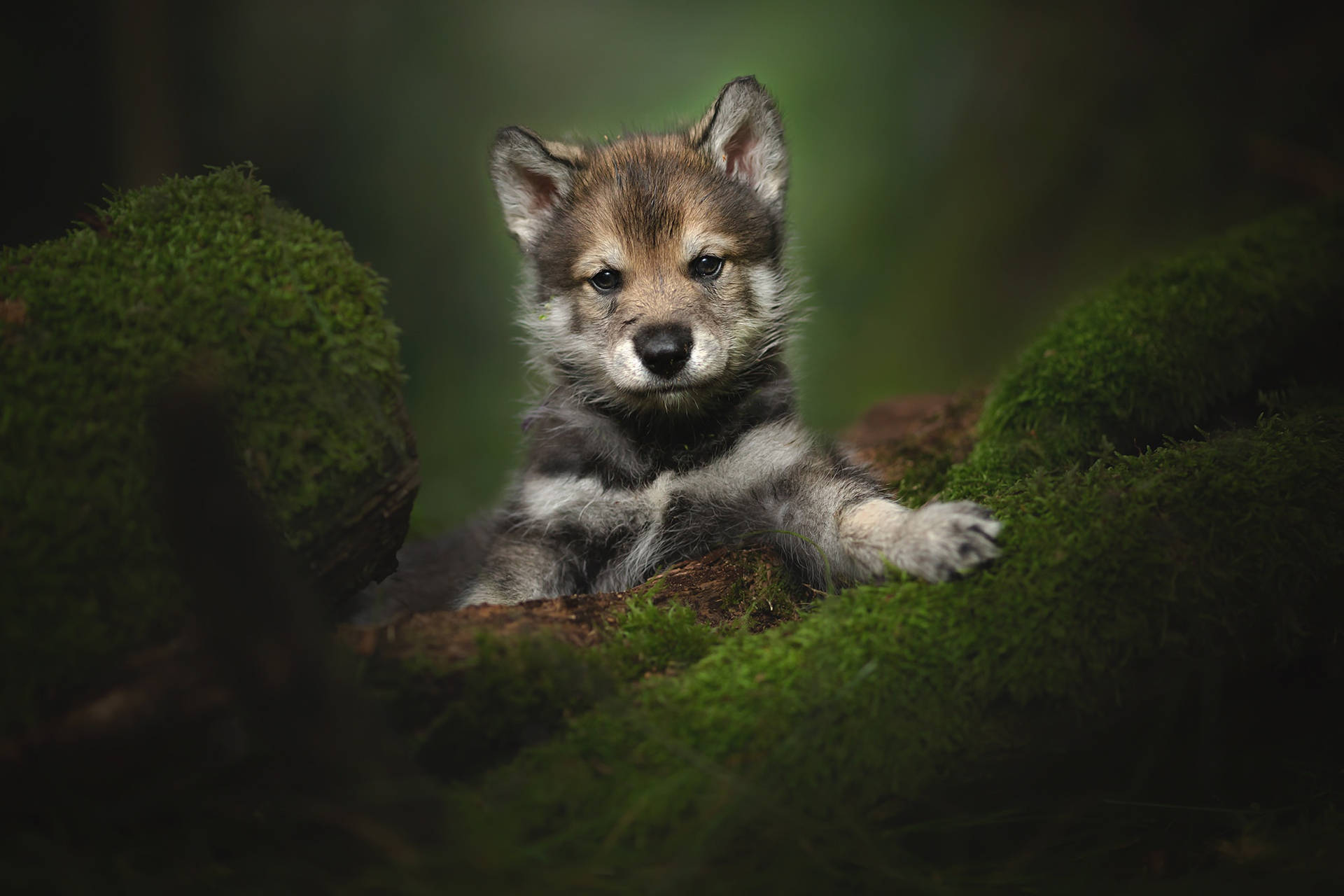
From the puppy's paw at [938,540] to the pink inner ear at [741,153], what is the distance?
74.4 inches

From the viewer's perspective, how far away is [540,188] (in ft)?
11.7

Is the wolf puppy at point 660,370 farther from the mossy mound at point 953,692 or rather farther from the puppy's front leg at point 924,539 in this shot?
the mossy mound at point 953,692

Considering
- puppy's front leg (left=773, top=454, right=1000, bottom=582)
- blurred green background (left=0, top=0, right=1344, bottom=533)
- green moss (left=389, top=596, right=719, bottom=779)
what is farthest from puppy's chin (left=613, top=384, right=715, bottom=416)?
blurred green background (left=0, top=0, right=1344, bottom=533)

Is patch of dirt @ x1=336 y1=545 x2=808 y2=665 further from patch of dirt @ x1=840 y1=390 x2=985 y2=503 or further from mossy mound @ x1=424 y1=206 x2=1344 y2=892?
patch of dirt @ x1=840 y1=390 x2=985 y2=503

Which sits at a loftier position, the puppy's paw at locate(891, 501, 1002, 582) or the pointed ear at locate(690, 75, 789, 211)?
the pointed ear at locate(690, 75, 789, 211)

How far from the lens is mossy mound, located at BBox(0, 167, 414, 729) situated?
65.5 inches

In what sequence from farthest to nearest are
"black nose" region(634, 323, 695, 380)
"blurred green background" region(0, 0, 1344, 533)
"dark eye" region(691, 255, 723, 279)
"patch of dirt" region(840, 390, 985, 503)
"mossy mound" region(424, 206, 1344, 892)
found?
"blurred green background" region(0, 0, 1344, 533) < "patch of dirt" region(840, 390, 985, 503) < "dark eye" region(691, 255, 723, 279) < "black nose" region(634, 323, 695, 380) < "mossy mound" region(424, 206, 1344, 892)

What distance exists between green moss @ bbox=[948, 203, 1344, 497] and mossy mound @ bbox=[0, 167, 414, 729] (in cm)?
235

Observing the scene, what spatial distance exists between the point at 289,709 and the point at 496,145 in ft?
8.42

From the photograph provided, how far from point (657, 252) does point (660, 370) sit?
1.94 feet

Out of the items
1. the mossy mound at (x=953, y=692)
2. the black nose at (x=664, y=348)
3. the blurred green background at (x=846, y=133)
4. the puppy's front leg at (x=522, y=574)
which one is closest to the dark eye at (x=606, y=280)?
the black nose at (x=664, y=348)

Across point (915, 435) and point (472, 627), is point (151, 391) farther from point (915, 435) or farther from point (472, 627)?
point (915, 435)

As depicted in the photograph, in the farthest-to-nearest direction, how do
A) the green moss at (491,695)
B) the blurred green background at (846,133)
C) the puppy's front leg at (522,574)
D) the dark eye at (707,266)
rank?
the blurred green background at (846,133)
the dark eye at (707,266)
the puppy's front leg at (522,574)
the green moss at (491,695)

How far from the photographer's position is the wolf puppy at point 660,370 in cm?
290
